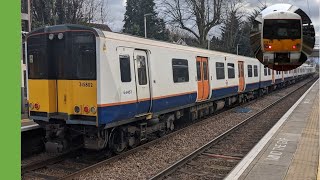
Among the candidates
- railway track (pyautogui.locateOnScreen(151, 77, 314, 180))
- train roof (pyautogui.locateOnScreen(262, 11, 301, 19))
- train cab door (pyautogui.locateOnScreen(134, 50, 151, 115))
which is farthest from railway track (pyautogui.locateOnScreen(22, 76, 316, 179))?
train roof (pyautogui.locateOnScreen(262, 11, 301, 19))

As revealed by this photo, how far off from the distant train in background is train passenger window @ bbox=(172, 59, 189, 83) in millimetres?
10608

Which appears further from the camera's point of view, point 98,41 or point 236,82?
point 236,82

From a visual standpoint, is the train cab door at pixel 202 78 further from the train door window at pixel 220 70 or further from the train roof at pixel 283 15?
the train roof at pixel 283 15

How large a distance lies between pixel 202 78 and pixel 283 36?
13572 millimetres

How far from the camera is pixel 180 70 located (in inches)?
512

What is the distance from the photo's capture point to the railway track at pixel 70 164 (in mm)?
8227

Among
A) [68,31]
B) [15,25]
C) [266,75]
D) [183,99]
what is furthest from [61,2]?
[15,25]

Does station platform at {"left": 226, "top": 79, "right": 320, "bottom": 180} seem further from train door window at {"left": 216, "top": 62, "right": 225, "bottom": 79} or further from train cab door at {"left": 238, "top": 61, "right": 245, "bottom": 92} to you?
train cab door at {"left": 238, "top": 61, "right": 245, "bottom": 92}

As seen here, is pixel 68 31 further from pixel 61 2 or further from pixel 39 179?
pixel 61 2

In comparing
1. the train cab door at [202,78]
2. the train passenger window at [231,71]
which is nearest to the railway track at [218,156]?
the train cab door at [202,78]

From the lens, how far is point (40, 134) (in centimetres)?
1089

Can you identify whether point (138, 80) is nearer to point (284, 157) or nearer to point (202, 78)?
point (284, 157)

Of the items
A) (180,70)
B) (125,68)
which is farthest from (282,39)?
(180,70)

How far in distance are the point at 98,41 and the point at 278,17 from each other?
7.13 metres
